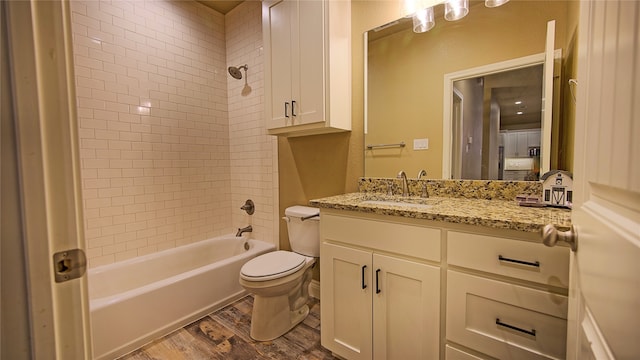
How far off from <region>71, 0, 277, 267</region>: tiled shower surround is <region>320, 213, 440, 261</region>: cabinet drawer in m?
1.18

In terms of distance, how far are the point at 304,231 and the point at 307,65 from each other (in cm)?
118

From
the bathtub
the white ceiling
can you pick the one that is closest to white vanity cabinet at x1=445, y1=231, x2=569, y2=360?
the bathtub

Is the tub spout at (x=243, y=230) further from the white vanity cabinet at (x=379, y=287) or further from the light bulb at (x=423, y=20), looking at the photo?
the light bulb at (x=423, y=20)

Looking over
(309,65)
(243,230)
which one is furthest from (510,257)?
(243,230)

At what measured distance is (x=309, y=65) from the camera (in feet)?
5.74

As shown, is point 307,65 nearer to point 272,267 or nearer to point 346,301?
point 272,267

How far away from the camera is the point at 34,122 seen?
382 mm

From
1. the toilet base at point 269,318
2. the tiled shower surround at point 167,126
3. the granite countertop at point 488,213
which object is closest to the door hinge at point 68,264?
the granite countertop at point 488,213

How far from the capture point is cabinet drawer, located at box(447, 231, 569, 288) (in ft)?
2.79

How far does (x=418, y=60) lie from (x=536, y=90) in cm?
66

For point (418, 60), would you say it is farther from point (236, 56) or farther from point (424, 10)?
point (236, 56)

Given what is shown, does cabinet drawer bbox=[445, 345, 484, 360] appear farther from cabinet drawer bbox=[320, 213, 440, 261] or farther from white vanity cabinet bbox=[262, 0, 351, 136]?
white vanity cabinet bbox=[262, 0, 351, 136]

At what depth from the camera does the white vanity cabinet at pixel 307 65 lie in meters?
1.70

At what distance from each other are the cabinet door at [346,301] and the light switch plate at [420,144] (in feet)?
2.61
